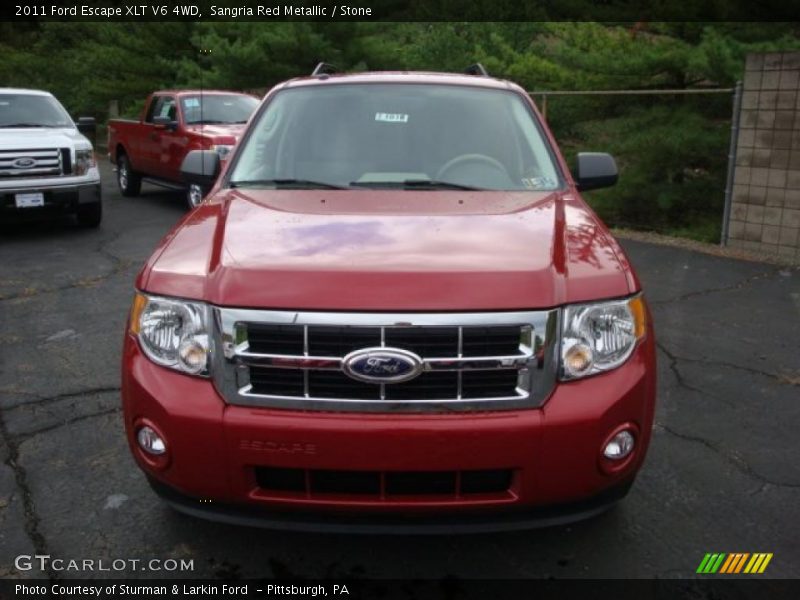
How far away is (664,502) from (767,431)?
1.06 metres

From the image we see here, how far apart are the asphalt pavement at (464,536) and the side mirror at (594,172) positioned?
128cm

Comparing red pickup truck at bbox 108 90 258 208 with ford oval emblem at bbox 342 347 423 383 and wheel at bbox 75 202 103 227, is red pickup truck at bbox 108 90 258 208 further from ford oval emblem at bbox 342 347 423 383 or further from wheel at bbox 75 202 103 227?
ford oval emblem at bbox 342 347 423 383

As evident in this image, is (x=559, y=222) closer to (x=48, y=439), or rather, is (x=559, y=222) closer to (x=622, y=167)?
(x=48, y=439)

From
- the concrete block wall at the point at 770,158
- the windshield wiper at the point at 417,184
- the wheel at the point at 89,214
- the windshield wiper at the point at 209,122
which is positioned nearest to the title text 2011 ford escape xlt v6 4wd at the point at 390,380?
the windshield wiper at the point at 417,184

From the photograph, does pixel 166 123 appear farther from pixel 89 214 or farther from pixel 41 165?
pixel 41 165

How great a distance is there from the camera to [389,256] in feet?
8.40

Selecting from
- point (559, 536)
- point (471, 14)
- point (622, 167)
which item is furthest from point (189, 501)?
point (471, 14)

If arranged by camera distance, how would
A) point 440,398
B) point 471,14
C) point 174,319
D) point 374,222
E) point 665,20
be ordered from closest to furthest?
point 440,398, point 174,319, point 374,222, point 665,20, point 471,14

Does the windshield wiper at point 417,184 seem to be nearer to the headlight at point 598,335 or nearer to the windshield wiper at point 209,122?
the headlight at point 598,335

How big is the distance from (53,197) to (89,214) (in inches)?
28.5

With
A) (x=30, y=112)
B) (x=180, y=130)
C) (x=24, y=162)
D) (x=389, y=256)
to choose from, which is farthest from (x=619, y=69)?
(x=389, y=256)

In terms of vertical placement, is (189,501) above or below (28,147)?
below

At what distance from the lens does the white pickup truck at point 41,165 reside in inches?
335

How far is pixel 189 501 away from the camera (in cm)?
253
